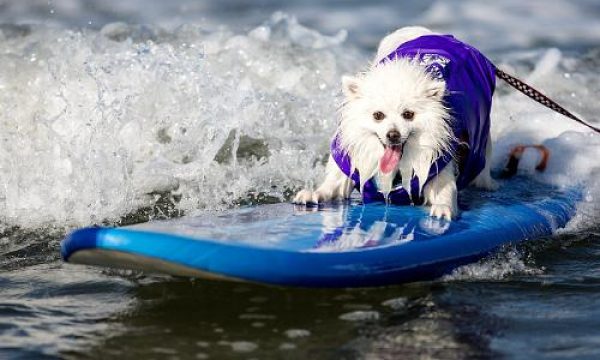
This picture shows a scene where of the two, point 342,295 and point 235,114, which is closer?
point 342,295

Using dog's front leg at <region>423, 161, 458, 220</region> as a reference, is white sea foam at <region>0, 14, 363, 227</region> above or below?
above

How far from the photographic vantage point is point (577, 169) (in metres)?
6.39

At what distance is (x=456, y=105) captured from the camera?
499 centimetres

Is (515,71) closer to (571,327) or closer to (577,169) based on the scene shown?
(577,169)

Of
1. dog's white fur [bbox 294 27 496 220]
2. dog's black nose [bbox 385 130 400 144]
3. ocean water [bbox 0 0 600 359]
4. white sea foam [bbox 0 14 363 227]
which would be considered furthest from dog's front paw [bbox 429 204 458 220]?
white sea foam [bbox 0 14 363 227]

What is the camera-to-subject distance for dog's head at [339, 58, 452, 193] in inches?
185

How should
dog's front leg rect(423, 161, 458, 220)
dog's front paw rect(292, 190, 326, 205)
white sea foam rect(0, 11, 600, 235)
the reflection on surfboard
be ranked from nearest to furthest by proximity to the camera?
the reflection on surfboard, dog's front leg rect(423, 161, 458, 220), dog's front paw rect(292, 190, 326, 205), white sea foam rect(0, 11, 600, 235)

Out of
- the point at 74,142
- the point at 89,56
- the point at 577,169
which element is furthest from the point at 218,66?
the point at 577,169

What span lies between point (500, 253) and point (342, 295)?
3.24ft

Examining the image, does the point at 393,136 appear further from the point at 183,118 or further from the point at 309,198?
the point at 183,118

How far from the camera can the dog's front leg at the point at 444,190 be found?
4941 millimetres

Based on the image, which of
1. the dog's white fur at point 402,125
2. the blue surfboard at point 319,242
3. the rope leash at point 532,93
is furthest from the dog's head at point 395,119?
the rope leash at point 532,93

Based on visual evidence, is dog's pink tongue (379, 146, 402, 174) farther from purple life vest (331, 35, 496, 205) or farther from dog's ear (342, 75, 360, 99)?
dog's ear (342, 75, 360, 99)

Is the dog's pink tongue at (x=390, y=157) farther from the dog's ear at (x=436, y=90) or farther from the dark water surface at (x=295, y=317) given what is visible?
the dark water surface at (x=295, y=317)
